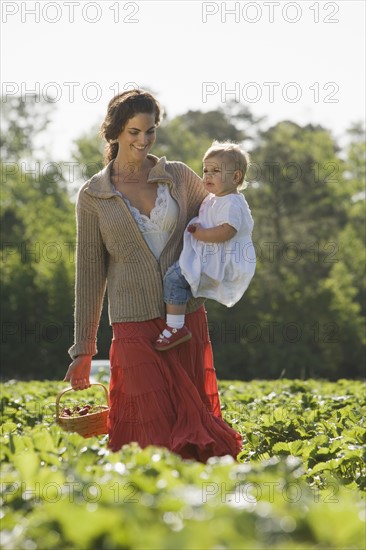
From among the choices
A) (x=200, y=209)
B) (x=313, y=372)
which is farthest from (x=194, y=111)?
(x=200, y=209)

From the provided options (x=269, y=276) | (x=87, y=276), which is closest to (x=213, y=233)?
(x=87, y=276)

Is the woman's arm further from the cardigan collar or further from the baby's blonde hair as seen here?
the baby's blonde hair

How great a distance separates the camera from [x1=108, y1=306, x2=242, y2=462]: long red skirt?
5.34 metres

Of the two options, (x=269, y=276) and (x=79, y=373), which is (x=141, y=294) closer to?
(x=79, y=373)

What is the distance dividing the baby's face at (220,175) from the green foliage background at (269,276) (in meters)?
21.7

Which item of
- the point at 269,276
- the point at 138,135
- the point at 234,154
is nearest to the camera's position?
the point at 138,135

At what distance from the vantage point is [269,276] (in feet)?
117

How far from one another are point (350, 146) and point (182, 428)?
4402cm

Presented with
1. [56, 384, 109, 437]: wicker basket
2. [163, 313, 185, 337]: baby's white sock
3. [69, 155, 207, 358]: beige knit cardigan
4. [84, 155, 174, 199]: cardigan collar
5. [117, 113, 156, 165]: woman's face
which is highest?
[117, 113, 156, 165]: woman's face

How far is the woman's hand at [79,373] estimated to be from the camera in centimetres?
560

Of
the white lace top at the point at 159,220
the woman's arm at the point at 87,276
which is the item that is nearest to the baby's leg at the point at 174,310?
the white lace top at the point at 159,220

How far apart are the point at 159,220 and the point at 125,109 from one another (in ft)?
2.11

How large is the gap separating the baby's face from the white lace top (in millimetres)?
244

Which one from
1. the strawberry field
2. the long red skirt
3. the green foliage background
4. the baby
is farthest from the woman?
the green foliage background
